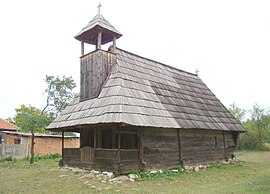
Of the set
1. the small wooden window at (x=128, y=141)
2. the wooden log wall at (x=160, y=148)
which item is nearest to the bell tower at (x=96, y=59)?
the small wooden window at (x=128, y=141)

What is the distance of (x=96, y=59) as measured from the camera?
12.2m

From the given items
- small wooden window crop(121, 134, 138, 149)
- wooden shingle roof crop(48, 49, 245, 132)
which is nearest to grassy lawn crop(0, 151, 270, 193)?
wooden shingle roof crop(48, 49, 245, 132)

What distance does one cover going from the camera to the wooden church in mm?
10047

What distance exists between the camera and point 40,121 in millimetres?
23562

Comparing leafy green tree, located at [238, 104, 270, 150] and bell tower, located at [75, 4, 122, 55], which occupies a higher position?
bell tower, located at [75, 4, 122, 55]

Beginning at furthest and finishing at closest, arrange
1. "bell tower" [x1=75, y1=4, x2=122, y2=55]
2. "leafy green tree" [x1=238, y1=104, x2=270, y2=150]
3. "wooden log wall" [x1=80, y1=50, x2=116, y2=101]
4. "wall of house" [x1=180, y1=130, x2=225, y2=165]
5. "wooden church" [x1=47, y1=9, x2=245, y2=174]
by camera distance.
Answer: "leafy green tree" [x1=238, y1=104, x2=270, y2=150] → "wall of house" [x1=180, y1=130, x2=225, y2=165] → "bell tower" [x1=75, y1=4, x2=122, y2=55] → "wooden log wall" [x1=80, y1=50, x2=116, y2=101] → "wooden church" [x1=47, y1=9, x2=245, y2=174]

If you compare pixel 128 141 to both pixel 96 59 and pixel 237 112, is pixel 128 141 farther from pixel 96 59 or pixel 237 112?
pixel 237 112

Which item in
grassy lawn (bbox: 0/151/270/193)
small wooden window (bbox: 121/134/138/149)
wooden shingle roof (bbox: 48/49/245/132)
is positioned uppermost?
wooden shingle roof (bbox: 48/49/245/132)

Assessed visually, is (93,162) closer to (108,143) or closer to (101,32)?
(108,143)

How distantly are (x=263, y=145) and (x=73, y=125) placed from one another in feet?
77.1

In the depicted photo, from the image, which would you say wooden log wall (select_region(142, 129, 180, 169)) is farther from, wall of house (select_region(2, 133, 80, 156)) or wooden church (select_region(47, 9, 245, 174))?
wall of house (select_region(2, 133, 80, 156))

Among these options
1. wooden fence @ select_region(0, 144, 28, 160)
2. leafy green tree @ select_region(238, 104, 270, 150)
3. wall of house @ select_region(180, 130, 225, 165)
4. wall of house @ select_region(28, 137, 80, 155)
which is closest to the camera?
wall of house @ select_region(180, 130, 225, 165)

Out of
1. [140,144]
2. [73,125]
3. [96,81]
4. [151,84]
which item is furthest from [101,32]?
[140,144]

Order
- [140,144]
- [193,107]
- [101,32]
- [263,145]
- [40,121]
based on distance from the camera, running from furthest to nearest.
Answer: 1. [263,145]
2. [40,121]
3. [193,107]
4. [101,32]
5. [140,144]
